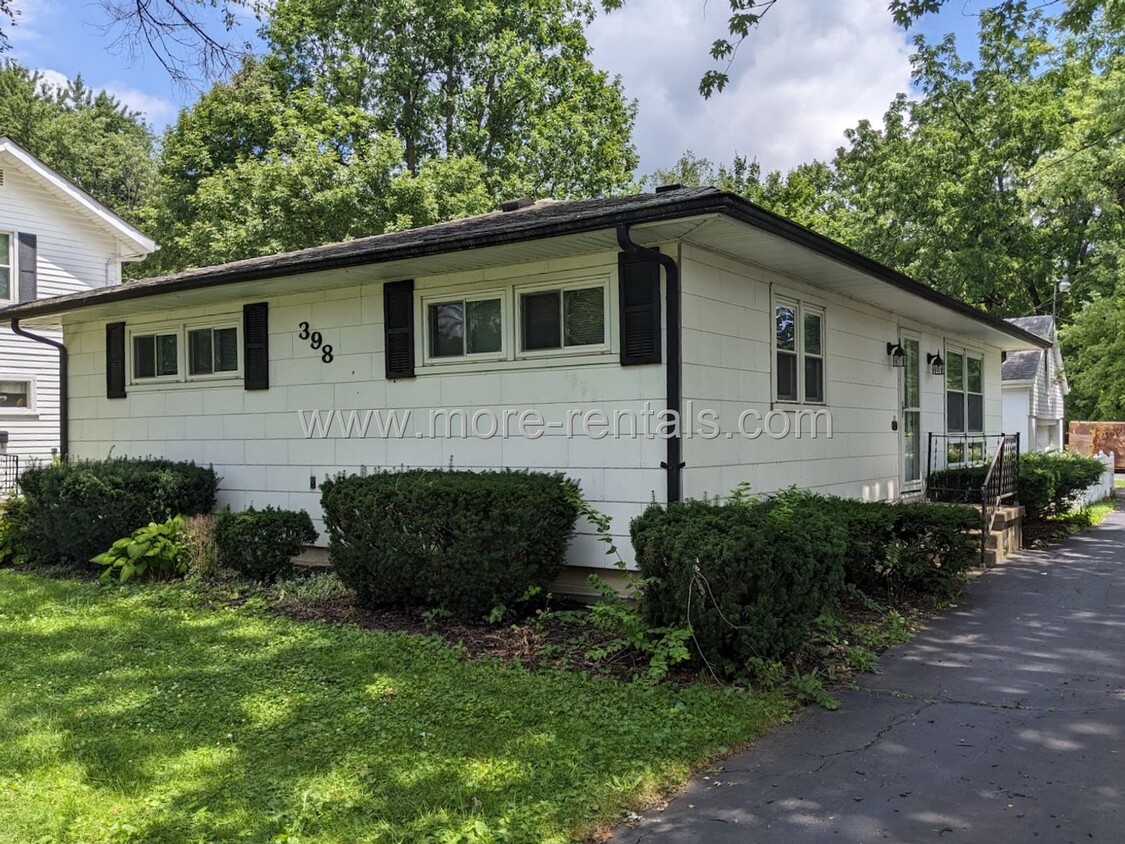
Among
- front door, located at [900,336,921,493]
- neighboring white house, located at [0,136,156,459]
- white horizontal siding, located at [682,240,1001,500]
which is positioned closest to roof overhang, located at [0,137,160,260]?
neighboring white house, located at [0,136,156,459]

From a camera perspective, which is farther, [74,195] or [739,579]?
[74,195]

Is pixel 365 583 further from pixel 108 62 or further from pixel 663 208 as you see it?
pixel 108 62

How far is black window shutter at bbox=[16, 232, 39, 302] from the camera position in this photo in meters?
15.9

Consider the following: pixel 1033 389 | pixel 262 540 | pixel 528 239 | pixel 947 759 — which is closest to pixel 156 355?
pixel 262 540

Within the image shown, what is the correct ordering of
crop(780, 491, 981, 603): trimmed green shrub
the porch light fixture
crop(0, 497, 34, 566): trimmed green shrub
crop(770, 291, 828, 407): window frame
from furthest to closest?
the porch light fixture < crop(0, 497, 34, 566): trimmed green shrub < crop(770, 291, 828, 407): window frame < crop(780, 491, 981, 603): trimmed green shrub

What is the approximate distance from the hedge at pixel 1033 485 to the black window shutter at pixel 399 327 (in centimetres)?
741

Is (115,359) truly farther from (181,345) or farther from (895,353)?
(895,353)

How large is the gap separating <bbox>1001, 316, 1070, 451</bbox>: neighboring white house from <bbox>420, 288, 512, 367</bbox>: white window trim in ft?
53.2

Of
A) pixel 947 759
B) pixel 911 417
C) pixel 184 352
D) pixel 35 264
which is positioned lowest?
pixel 947 759

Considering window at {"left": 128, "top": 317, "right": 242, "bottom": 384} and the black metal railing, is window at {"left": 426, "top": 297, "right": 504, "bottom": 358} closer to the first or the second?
window at {"left": 128, "top": 317, "right": 242, "bottom": 384}

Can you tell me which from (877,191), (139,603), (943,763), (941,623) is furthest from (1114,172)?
(139,603)

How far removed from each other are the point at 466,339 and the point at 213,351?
365cm

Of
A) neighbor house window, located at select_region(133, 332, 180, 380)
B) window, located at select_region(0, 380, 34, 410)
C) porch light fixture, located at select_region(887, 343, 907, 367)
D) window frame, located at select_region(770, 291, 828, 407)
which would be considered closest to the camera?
window frame, located at select_region(770, 291, 828, 407)

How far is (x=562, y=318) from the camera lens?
679 cm
